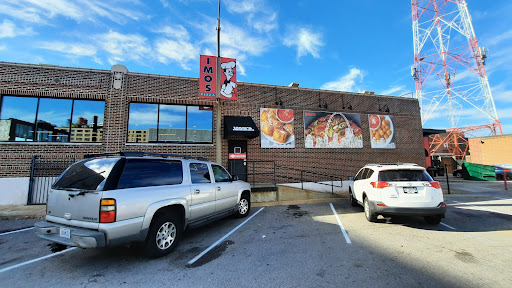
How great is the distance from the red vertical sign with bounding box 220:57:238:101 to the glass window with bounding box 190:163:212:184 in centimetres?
612

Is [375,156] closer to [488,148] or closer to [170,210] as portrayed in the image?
[170,210]

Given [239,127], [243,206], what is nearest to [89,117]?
[239,127]

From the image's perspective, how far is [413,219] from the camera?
22.1ft

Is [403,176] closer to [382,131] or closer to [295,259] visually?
[295,259]

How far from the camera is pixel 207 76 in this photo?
34.6ft

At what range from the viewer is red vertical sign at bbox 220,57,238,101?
35.5ft

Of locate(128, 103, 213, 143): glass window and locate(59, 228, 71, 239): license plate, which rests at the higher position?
locate(128, 103, 213, 143): glass window

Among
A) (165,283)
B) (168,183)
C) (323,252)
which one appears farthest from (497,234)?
(168,183)

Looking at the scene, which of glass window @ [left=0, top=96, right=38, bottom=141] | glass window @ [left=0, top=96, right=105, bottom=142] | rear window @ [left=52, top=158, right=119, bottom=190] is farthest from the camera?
glass window @ [left=0, top=96, right=105, bottom=142]

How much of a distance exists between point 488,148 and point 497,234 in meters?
33.9

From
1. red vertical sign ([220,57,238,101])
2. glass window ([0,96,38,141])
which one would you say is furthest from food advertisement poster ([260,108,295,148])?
glass window ([0,96,38,141])

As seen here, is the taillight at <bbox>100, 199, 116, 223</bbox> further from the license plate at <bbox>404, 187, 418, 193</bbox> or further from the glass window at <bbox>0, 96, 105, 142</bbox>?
the glass window at <bbox>0, 96, 105, 142</bbox>

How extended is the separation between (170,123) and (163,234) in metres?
8.58

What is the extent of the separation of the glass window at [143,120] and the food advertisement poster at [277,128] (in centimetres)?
593
